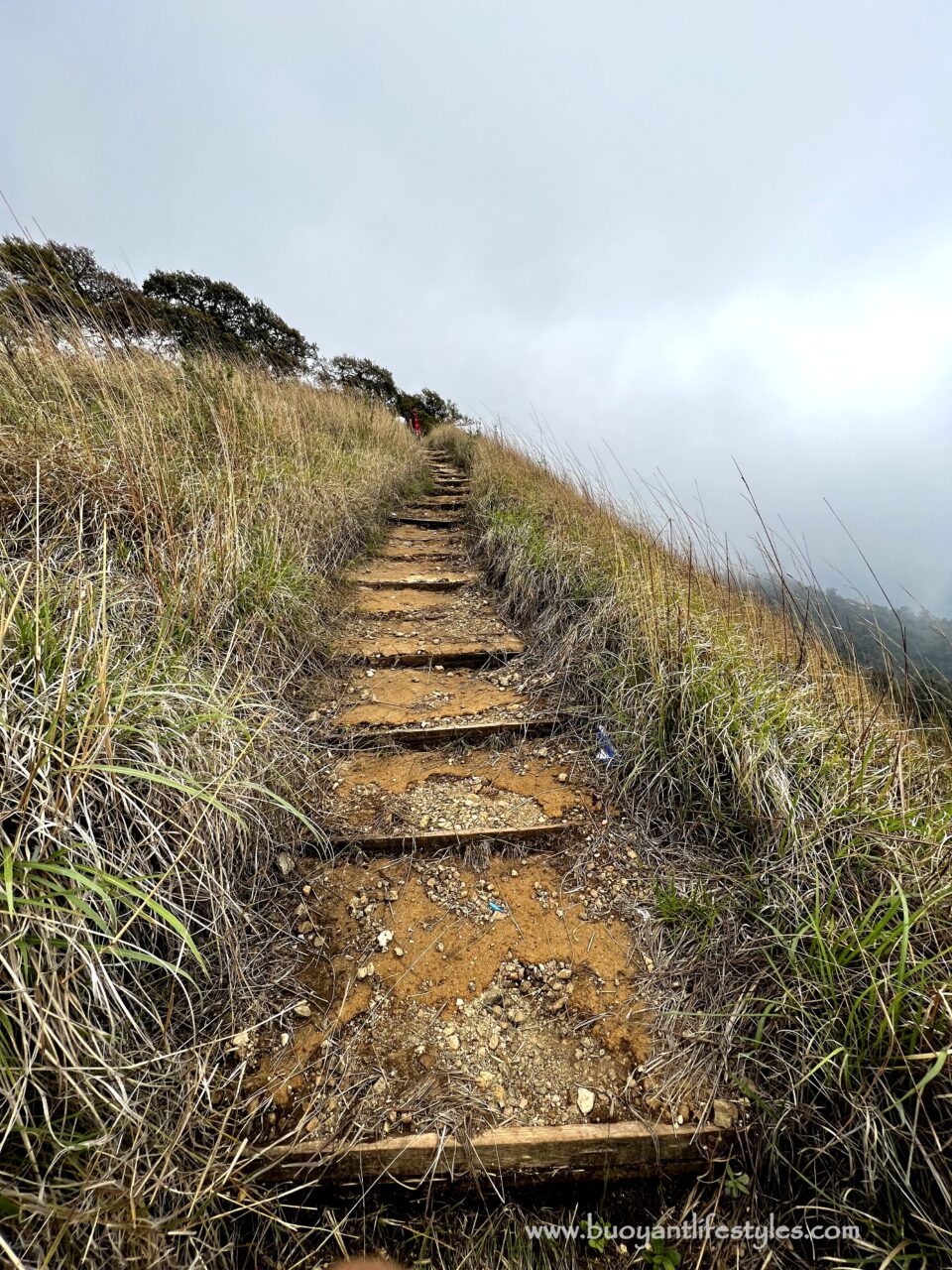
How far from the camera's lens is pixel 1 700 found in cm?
117

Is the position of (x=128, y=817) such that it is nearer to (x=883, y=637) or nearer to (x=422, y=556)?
(x=883, y=637)

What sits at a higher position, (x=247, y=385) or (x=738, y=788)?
(x=247, y=385)

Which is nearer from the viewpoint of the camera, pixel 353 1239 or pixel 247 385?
pixel 353 1239

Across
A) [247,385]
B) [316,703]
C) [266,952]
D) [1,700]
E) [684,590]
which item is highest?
[247,385]

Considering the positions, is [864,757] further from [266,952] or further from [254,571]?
[254,571]

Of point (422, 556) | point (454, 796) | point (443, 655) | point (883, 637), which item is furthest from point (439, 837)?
point (422, 556)

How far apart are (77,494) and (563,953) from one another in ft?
8.87

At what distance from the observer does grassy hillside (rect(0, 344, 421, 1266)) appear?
889 mm

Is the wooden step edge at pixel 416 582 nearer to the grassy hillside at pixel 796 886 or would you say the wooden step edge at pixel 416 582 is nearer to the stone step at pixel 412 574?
the stone step at pixel 412 574

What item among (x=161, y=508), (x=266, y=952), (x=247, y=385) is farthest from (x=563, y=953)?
(x=247, y=385)

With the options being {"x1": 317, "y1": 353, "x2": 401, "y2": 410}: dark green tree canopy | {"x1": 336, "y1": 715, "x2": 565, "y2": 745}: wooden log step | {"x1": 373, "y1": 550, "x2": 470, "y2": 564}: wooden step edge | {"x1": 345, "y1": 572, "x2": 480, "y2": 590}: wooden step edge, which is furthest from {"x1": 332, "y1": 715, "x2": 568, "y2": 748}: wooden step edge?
{"x1": 317, "y1": 353, "x2": 401, "y2": 410}: dark green tree canopy

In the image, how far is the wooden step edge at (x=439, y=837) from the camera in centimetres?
184

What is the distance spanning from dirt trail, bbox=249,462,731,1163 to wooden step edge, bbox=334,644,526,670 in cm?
12

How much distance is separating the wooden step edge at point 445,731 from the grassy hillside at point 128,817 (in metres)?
0.29
